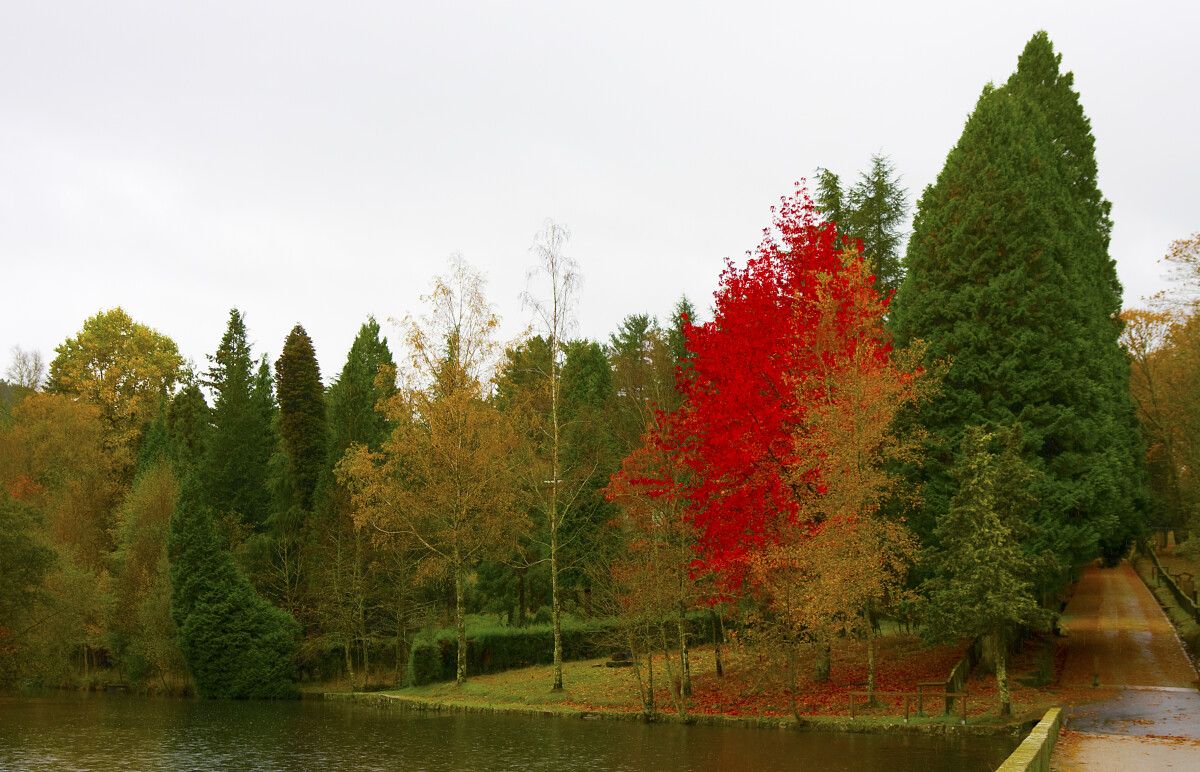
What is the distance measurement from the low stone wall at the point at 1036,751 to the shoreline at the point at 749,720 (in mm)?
3007

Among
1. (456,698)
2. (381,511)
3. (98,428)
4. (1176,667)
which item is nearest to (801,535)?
(1176,667)

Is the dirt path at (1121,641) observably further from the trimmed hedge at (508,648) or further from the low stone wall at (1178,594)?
the trimmed hedge at (508,648)

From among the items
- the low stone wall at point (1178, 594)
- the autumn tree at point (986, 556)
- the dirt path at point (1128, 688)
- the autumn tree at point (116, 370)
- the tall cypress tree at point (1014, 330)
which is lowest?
the dirt path at point (1128, 688)

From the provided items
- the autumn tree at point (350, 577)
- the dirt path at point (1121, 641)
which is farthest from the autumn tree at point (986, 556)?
the autumn tree at point (350, 577)

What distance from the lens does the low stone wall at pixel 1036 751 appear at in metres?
13.7

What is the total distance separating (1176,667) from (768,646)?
1447cm

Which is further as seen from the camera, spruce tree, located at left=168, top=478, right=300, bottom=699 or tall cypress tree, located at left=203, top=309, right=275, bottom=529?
tall cypress tree, located at left=203, top=309, right=275, bottom=529

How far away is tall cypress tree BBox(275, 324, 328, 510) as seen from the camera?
53.5 meters

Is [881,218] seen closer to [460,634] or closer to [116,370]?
[460,634]

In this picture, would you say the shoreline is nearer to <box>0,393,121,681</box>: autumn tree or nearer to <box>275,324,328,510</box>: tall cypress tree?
<box>0,393,121,681</box>: autumn tree

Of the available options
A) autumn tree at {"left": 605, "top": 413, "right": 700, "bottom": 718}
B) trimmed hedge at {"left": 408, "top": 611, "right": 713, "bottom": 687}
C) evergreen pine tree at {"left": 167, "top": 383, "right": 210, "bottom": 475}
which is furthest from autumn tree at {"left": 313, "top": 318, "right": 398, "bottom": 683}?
autumn tree at {"left": 605, "top": 413, "right": 700, "bottom": 718}

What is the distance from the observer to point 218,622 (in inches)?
1772

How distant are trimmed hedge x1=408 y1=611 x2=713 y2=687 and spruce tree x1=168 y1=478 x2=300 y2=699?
726 centimetres

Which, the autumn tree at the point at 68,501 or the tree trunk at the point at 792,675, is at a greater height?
the autumn tree at the point at 68,501
